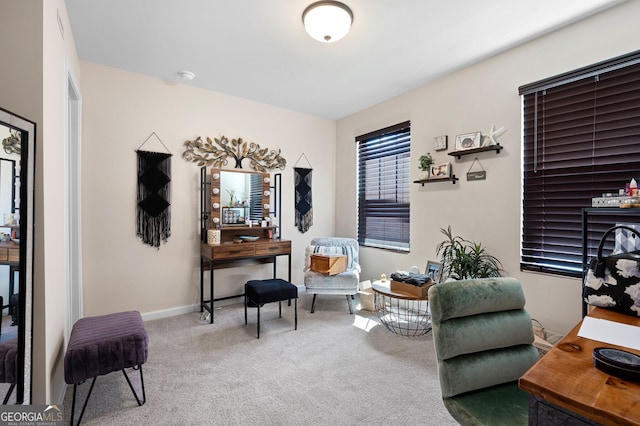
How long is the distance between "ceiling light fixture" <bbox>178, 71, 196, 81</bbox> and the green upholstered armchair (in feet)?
10.3

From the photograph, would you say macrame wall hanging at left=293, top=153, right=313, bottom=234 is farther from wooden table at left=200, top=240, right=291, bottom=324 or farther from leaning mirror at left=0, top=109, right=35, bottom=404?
leaning mirror at left=0, top=109, right=35, bottom=404

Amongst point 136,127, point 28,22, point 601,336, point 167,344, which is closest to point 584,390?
point 601,336

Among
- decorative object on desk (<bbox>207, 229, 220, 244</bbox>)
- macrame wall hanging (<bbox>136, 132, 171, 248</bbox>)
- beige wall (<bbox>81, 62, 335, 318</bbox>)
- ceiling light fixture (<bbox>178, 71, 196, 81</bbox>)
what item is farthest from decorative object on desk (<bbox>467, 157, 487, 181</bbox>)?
macrame wall hanging (<bbox>136, 132, 171, 248</bbox>)

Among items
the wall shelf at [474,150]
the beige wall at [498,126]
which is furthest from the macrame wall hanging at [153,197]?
the wall shelf at [474,150]

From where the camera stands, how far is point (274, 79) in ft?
10.6

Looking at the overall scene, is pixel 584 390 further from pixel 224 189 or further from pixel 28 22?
pixel 224 189

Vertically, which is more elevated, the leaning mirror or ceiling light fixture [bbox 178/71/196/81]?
ceiling light fixture [bbox 178/71/196/81]

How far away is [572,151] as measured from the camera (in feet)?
7.52

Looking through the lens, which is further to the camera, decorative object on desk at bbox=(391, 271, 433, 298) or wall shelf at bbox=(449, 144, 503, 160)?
decorative object on desk at bbox=(391, 271, 433, 298)

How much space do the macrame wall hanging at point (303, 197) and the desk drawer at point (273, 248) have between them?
0.73m

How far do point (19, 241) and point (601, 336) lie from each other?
2337 millimetres

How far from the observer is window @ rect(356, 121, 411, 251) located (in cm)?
368

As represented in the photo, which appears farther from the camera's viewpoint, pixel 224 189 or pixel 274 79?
pixel 224 189

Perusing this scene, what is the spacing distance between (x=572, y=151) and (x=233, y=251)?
126 inches
